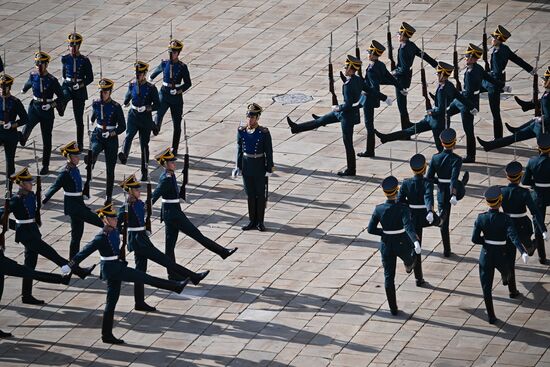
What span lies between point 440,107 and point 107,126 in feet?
19.7

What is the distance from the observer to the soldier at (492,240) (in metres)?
22.9

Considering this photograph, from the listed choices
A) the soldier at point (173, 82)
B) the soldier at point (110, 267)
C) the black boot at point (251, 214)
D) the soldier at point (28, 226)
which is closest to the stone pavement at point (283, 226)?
the black boot at point (251, 214)

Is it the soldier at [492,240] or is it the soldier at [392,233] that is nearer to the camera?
the soldier at [492,240]

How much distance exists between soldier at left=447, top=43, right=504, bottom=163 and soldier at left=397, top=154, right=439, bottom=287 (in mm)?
5095

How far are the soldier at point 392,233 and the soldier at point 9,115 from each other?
8116mm

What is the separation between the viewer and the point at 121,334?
23.0 metres

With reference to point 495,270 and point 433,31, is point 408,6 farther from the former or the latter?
point 495,270

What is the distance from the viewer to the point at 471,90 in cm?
2959

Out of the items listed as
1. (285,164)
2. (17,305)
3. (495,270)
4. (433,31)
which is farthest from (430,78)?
(17,305)

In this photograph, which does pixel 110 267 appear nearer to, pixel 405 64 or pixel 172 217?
pixel 172 217

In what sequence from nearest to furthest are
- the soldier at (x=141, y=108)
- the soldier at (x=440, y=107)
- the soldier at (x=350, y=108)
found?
the soldier at (x=440, y=107) → the soldier at (x=350, y=108) → the soldier at (x=141, y=108)

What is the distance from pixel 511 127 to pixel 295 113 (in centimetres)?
497

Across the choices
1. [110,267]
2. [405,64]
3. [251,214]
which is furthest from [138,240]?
[405,64]

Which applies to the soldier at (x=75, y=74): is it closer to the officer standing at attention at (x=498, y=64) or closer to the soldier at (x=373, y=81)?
the soldier at (x=373, y=81)
